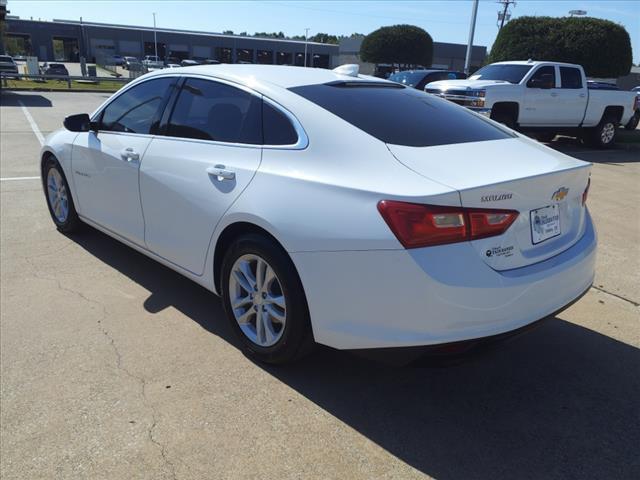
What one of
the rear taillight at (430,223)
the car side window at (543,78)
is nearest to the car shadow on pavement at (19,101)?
the car side window at (543,78)

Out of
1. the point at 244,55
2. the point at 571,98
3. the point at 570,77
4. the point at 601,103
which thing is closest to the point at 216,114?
the point at 571,98

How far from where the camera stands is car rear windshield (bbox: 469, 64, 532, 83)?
12641 millimetres

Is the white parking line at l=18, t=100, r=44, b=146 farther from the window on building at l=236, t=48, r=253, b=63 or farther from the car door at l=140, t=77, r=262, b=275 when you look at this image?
the window on building at l=236, t=48, r=253, b=63

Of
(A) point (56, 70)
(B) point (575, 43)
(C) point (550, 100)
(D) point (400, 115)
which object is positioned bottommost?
(A) point (56, 70)

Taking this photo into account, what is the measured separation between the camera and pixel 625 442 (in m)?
2.62

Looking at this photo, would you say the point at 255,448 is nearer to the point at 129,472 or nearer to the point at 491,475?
the point at 129,472

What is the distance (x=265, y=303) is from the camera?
3.04 metres

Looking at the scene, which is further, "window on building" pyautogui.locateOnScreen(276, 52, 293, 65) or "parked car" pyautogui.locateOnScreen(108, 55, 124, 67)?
"window on building" pyautogui.locateOnScreen(276, 52, 293, 65)

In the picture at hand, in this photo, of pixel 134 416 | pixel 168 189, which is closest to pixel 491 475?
pixel 134 416

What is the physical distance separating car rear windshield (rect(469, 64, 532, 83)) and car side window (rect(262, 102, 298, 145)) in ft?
36.0

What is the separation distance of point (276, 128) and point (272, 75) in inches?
23.3

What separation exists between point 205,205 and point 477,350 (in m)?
1.78

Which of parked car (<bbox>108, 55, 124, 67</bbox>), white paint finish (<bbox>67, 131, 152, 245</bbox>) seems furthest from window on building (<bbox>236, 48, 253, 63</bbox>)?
white paint finish (<bbox>67, 131, 152, 245</bbox>)

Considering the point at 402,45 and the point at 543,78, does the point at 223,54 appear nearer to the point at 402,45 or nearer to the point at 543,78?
the point at 402,45
